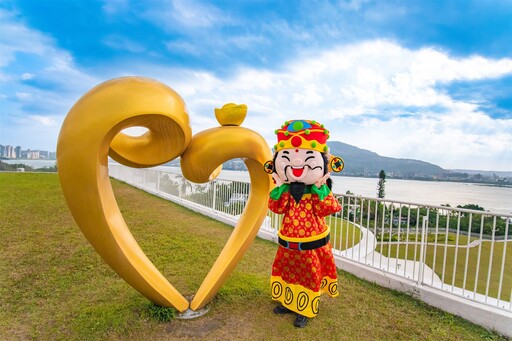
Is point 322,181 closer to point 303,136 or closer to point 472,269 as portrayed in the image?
point 303,136

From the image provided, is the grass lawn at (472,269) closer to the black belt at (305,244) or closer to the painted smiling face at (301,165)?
the black belt at (305,244)

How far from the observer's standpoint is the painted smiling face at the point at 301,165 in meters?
3.17

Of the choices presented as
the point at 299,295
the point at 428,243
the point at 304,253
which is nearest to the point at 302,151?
the point at 304,253

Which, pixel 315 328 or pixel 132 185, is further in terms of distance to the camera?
pixel 132 185

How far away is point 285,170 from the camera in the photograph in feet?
10.8

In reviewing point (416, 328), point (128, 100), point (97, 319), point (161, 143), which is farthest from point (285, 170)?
point (97, 319)

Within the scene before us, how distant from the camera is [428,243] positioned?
184 inches

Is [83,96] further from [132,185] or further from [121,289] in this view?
[132,185]

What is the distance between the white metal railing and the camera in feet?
11.9

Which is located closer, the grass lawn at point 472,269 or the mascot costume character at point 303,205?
the mascot costume character at point 303,205

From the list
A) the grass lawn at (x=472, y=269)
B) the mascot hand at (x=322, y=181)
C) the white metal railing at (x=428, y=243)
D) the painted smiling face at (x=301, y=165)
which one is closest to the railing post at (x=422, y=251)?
the white metal railing at (x=428, y=243)

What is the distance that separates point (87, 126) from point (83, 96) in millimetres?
273

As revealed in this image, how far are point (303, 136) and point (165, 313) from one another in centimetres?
244

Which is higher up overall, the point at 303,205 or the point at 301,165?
the point at 301,165
